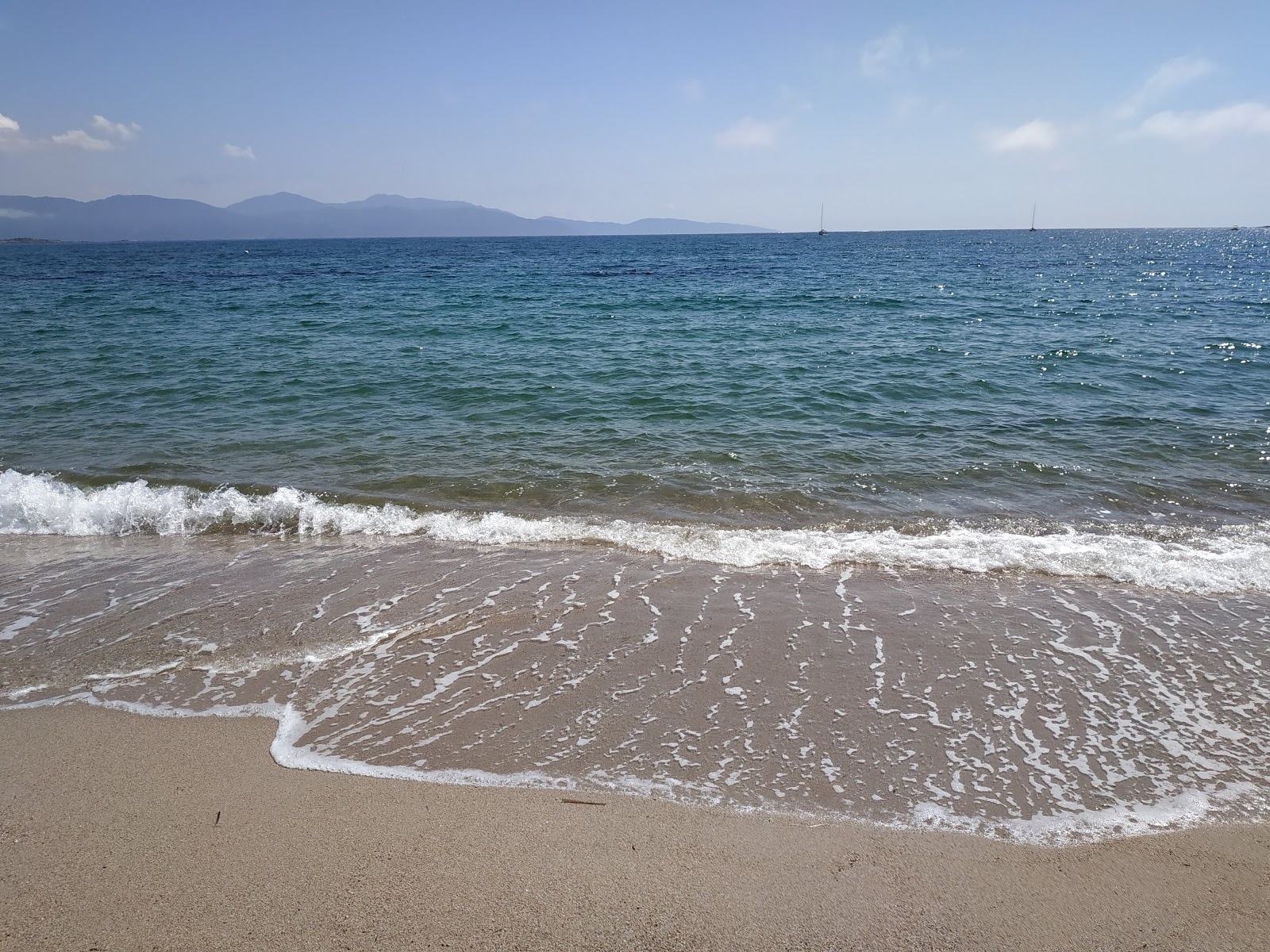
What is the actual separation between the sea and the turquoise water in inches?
4.0

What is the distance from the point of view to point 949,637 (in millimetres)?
5125

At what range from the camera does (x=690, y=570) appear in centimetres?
643

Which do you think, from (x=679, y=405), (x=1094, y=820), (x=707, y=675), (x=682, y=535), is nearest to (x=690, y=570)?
(x=682, y=535)

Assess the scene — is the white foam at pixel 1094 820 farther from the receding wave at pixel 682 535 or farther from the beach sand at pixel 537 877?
the receding wave at pixel 682 535

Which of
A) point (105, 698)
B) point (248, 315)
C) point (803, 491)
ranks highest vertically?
point (248, 315)

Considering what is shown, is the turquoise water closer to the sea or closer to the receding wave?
the sea

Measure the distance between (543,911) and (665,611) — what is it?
2.89 m

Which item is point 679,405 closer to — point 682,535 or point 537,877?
point 682,535

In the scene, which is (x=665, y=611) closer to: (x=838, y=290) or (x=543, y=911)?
(x=543, y=911)

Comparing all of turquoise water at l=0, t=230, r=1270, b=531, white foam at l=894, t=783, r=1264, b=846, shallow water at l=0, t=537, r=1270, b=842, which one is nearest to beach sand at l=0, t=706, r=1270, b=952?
white foam at l=894, t=783, r=1264, b=846

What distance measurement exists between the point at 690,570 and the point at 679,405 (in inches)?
261

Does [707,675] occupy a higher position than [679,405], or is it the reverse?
[679,405]

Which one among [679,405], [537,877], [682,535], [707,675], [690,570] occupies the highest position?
[679,405]

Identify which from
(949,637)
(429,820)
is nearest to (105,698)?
(429,820)
